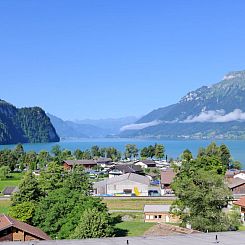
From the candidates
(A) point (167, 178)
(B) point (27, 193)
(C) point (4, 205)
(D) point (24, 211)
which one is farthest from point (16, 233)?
(A) point (167, 178)

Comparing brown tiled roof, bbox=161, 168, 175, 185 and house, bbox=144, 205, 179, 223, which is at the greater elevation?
brown tiled roof, bbox=161, 168, 175, 185

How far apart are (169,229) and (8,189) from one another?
30.3 meters

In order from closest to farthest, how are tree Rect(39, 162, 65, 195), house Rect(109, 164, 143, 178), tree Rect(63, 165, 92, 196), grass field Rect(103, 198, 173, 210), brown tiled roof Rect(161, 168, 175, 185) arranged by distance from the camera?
tree Rect(63, 165, 92, 196), tree Rect(39, 162, 65, 195), grass field Rect(103, 198, 173, 210), brown tiled roof Rect(161, 168, 175, 185), house Rect(109, 164, 143, 178)

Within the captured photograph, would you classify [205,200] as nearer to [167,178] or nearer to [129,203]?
[129,203]

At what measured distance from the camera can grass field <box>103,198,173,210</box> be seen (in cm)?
→ 4300

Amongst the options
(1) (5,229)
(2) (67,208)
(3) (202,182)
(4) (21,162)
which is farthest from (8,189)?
(4) (21,162)

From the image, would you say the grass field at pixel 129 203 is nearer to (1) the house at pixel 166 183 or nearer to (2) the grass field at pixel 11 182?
(1) the house at pixel 166 183

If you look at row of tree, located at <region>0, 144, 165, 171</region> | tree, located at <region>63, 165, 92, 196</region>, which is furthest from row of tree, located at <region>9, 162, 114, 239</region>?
row of tree, located at <region>0, 144, 165, 171</region>

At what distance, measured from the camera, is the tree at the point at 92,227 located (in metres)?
24.5

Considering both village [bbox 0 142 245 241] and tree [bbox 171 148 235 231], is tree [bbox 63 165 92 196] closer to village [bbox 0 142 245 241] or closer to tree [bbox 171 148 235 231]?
village [bbox 0 142 245 241]

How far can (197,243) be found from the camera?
1174cm

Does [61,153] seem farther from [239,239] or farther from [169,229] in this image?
[239,239]

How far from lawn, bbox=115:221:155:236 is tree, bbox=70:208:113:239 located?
4.99 meters

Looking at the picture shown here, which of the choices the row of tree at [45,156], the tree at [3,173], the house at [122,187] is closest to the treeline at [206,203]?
the house at [122,187]
